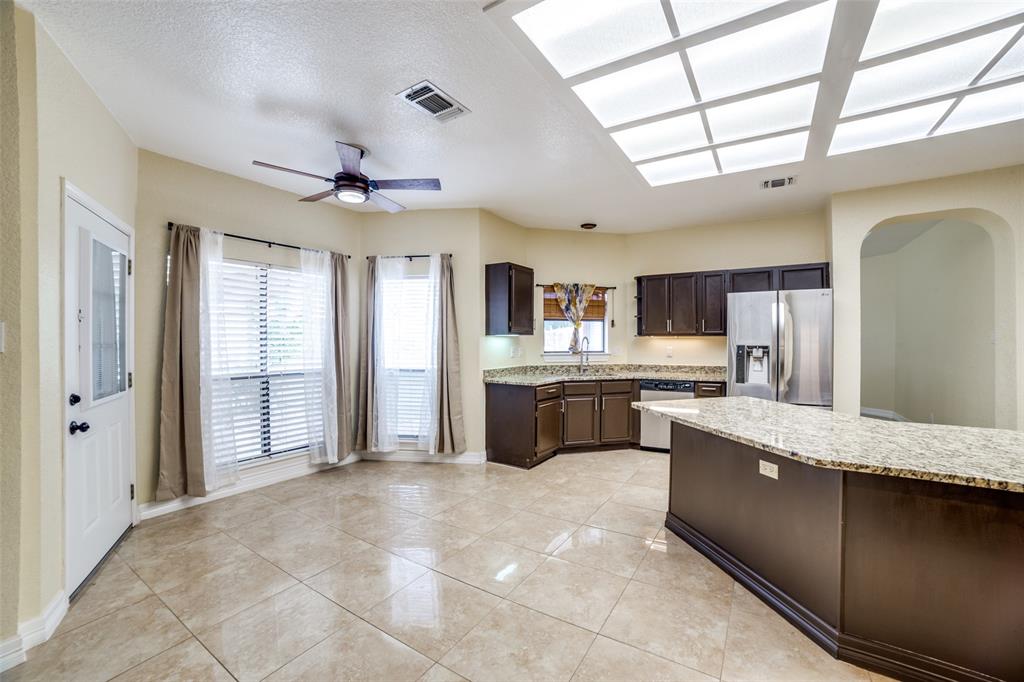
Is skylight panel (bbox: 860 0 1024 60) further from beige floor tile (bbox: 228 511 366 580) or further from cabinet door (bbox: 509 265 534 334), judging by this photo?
beige floor tile (bbox: 228 511 366 580)

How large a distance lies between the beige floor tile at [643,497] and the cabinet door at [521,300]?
2043 mm

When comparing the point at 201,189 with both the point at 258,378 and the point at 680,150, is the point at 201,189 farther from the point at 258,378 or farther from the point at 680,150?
the point at 680,150

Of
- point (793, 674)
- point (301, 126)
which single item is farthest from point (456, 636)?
point (301, 126)

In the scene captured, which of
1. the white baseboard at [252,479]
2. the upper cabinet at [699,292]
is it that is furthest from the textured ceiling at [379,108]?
the white baseboard at [252,479]

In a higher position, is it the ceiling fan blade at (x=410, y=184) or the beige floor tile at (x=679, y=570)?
the ceiling fan blade at (x=410, y=184)

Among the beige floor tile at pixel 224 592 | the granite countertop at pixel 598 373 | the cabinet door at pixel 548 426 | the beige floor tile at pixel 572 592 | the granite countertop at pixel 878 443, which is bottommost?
the beige floor tile at pixel 224 592

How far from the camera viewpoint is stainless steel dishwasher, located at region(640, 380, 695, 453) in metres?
4.83

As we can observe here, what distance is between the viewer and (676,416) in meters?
2.58

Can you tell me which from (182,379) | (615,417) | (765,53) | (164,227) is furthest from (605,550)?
(164,227)

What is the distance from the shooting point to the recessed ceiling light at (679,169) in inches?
133

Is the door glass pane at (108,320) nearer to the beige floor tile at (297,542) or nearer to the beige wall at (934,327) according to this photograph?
the beige floor tile at (297,542)

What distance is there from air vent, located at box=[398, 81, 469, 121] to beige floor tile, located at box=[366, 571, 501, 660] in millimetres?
2857

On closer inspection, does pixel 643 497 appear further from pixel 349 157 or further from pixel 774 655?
pixel 349 157

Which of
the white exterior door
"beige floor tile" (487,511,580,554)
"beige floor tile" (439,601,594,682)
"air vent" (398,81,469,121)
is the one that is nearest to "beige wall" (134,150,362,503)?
the white exterior door
